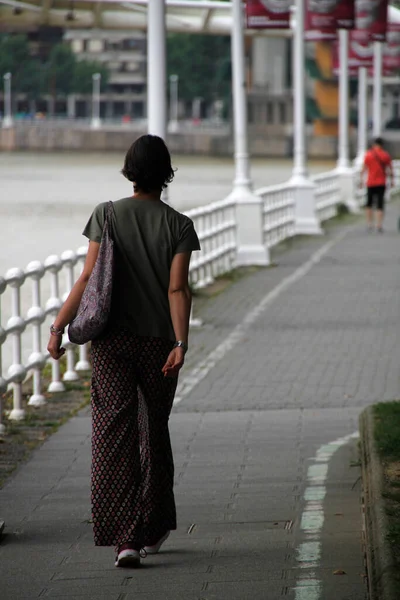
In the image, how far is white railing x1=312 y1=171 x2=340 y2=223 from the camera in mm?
32281

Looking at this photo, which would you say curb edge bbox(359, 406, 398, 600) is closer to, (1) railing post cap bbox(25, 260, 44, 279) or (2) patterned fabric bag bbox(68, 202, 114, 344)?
(2) patterned fabric bag bbox(68, 202, 114, 344)

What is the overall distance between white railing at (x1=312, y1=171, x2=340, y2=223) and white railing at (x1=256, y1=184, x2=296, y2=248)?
4.61 m

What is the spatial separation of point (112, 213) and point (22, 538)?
5.04 ft

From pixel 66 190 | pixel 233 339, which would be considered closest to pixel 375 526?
pixel 233 339

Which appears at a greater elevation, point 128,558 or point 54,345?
point 54,345

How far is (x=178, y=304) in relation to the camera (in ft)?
17.2

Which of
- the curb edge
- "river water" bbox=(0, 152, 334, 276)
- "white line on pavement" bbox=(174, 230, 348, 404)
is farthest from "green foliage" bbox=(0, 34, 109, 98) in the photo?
the curb edge

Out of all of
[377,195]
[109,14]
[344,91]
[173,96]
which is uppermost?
[173,96]

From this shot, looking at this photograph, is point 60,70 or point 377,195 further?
point 60,70

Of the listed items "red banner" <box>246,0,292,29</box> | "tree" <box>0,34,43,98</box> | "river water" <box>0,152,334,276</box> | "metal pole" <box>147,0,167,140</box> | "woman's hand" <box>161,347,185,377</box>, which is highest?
"tree" <box>0,34,43,98</box>

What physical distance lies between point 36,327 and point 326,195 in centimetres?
2400

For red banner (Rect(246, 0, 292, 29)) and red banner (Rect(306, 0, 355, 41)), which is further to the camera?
red banner (Rect(306, 0, 355, 41))

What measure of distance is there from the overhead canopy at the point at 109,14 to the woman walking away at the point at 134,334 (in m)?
20.8

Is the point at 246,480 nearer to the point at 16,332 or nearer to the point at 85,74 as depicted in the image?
the point at 16,332
